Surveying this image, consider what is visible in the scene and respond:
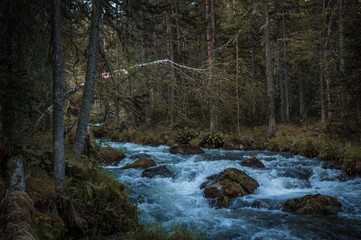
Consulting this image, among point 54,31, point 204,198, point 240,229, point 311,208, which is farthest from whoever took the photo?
point 204,198

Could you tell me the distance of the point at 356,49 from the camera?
379 inches

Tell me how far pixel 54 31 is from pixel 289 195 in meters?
7.69

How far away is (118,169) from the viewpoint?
10422 millimetres

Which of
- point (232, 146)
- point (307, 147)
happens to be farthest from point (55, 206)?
point (232, 146)

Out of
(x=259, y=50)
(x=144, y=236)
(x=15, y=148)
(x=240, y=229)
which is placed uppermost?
(x=259, y=50)

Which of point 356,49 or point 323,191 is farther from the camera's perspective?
point 356,49

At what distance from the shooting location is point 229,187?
727cm

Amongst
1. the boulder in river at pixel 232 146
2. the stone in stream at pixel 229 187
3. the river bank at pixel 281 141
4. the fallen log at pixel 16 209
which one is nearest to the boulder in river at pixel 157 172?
→ the river bank at pixel 281 141

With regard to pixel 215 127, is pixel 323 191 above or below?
below

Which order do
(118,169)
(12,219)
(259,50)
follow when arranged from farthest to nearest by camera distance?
1. (259,50)
2. (118,169)
3. (12,219)

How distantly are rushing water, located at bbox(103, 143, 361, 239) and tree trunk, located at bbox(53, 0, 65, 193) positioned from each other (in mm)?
1969

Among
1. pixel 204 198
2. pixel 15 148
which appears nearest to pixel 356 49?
pixel 204 198

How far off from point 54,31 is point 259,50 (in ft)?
100

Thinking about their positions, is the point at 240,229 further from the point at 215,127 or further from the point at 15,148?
the point at 215,127
